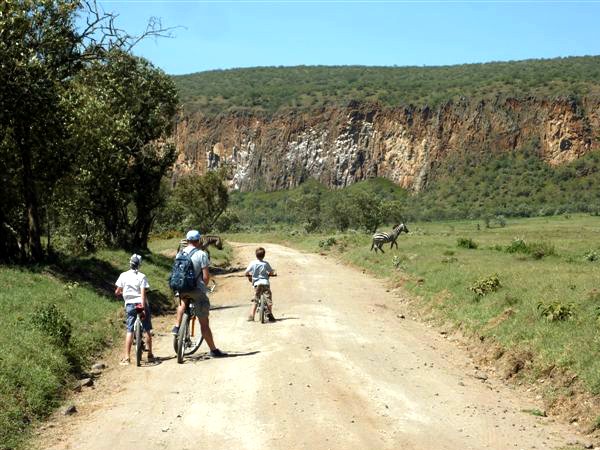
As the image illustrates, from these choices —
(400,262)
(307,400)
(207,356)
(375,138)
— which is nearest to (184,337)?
(207,356)

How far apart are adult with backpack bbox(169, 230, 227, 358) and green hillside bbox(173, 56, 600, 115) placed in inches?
5144

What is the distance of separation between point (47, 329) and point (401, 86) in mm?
155727

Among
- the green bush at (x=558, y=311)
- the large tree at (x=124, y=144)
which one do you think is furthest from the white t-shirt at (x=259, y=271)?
the large tree at (x=124, y=144)

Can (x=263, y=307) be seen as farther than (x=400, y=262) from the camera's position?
No

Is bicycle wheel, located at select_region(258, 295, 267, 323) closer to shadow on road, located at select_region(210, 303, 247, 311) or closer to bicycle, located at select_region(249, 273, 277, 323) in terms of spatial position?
bicycle, located at select_region(249, 273, 277, 323)

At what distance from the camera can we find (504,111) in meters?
137

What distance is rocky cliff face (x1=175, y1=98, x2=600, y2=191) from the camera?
130500 millimetres

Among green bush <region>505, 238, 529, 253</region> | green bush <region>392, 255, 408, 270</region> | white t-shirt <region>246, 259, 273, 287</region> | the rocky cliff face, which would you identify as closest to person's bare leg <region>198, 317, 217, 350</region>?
white t-shirt <region>246, 259, 273, 287</region>

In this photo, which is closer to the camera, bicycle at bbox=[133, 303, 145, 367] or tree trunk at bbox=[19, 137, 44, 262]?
bicycle at bbox=[133, 303, 145, 367]

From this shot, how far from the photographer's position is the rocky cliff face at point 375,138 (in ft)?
428

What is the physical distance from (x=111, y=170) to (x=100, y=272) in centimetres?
817

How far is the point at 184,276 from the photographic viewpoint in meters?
13.4

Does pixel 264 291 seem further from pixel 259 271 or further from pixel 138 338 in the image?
pixel 138 338

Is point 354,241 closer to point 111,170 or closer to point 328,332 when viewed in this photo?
point 111,170
